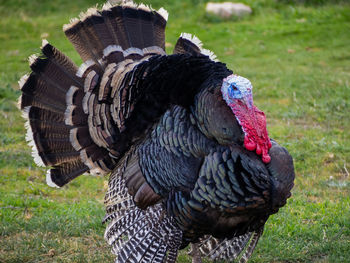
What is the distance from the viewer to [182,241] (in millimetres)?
3982

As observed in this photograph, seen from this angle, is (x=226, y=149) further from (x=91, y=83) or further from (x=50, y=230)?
(x=50, y=230)

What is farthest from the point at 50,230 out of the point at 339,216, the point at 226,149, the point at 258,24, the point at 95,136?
the point at 258,24

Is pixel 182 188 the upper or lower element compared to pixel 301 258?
upper

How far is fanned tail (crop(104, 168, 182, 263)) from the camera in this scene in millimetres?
3904

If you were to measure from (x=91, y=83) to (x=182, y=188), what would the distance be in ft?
4.27

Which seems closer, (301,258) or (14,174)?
(301,258)

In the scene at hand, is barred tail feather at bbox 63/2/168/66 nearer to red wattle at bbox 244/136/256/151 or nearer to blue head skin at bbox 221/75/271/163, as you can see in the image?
blue head skin at bbox 221/75/271/163

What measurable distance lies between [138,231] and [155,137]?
71 centimetres

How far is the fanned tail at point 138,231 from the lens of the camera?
390 centimetres

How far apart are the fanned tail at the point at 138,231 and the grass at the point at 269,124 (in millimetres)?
578

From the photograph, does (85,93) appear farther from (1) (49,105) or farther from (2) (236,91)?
(2) (236,91)

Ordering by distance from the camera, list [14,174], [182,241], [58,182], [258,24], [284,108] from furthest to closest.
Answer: [258,24] → [284,108] → [14,174] → [58,182] → [182,241]

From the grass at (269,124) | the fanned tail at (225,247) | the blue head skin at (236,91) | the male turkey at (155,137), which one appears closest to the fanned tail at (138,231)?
the male turkey at (155,137)

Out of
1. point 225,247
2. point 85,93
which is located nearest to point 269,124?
point 225,247
